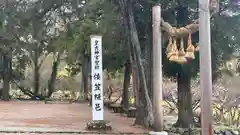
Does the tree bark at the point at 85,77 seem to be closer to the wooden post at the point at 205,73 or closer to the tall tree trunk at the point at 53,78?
the tall tree trunk at the point at 53,78

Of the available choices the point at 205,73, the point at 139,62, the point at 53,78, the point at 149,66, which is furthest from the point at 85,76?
the point at 205,73

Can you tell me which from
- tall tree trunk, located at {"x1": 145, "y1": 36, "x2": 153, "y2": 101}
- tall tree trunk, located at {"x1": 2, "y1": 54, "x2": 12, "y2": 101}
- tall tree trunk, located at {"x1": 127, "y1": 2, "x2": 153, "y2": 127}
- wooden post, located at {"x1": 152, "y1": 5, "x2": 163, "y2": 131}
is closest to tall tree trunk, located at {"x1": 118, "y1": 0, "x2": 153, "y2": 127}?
tall tree trunk, located at {"x1": 127, "y1": 2, "x2": 153, "y2": 127}

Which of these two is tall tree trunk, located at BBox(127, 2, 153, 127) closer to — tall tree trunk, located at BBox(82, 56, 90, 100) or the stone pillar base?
the stone pillar base

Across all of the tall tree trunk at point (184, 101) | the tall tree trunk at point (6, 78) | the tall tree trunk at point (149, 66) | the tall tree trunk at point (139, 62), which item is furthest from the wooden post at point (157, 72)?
the tall tree trunk at point (6, 78)

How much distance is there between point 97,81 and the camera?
864 centimetres

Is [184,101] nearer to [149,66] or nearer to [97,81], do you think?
[149,66]

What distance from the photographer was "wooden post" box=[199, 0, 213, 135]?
5.97 m

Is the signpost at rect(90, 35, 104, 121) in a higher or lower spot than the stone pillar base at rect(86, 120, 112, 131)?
higher

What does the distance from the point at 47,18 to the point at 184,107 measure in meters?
5.87

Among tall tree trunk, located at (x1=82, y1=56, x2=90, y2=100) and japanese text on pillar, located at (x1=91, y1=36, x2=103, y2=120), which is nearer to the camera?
japanese text on pillar, located at (x1=91, y1=36, x2=103, y2=120)

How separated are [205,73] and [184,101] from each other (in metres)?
5.15

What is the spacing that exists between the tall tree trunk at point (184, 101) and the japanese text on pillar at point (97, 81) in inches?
124

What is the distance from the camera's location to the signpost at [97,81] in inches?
338

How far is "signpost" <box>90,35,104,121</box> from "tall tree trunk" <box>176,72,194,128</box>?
3.16 metres
